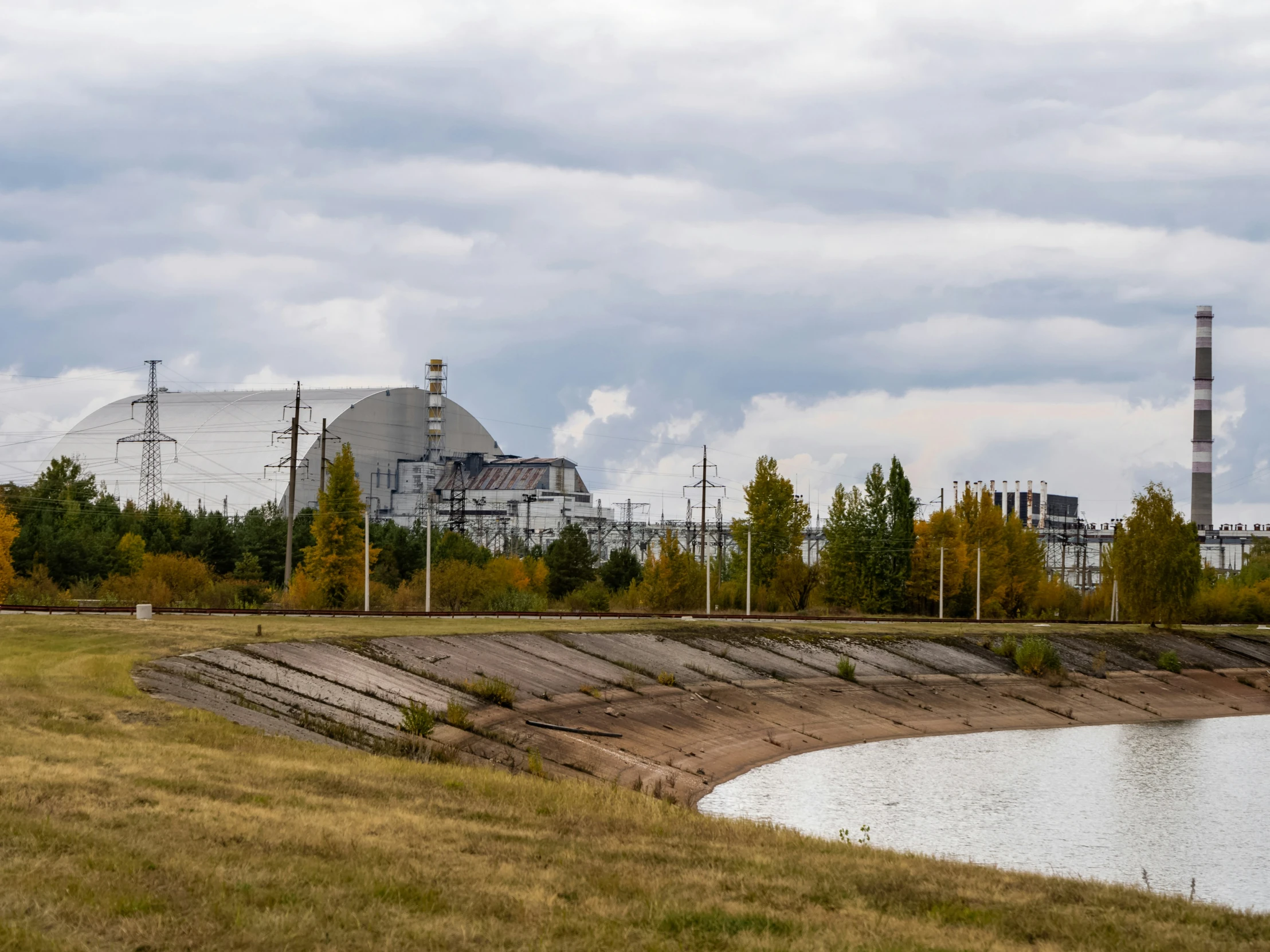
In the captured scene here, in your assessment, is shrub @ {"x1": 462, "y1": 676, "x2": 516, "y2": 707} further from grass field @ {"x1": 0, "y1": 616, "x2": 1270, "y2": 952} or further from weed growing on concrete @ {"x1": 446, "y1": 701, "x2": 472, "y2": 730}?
grass field @ {"x1": 0, "y1": 616, "x2": 1270, "y2": 952}

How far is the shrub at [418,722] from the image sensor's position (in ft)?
106

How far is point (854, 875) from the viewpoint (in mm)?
15531

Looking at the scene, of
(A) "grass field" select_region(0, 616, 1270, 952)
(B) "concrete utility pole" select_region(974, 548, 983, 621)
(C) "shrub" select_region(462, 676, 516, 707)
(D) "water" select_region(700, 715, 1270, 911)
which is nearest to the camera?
(A) "grass field" select_region(0, 616, 1270, 952)

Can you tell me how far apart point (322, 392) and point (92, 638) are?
108 metres

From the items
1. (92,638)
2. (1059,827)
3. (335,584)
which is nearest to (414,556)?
(335,584)

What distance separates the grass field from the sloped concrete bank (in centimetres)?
934

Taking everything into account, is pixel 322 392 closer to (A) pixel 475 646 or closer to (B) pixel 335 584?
(B) pixel 335 584

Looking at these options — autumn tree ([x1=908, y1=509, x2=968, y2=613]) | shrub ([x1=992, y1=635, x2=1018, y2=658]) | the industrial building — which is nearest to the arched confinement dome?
the industrial building

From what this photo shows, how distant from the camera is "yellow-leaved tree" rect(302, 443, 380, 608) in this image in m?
72.4

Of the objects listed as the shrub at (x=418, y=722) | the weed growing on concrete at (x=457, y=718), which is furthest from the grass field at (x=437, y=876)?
the weed growing on concrete at (x=457, y=718)

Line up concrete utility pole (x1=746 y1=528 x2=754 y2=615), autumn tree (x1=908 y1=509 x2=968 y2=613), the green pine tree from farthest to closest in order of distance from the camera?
the green pine tree, autumn tree (x1=908 y1=509 x2=968 y2=613), concrete utility pole (x1=746 y1=528 x2=754 y2=615)

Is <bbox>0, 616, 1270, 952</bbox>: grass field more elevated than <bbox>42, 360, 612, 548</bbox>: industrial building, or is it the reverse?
<bbox>42, 360, 612, 548</bbox>: industrial building

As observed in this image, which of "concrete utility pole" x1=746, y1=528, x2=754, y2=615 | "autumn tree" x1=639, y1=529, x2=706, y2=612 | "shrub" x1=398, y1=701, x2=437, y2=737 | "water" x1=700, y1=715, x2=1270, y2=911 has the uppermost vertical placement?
"concrete utility pole" x1=746, y1=528, x2=754, y2=615

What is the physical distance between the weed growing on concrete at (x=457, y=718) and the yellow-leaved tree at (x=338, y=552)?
38.0 meters
